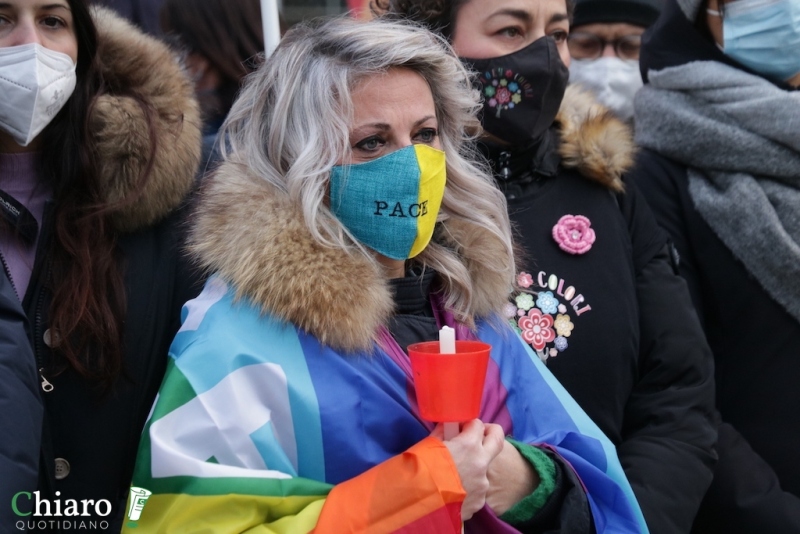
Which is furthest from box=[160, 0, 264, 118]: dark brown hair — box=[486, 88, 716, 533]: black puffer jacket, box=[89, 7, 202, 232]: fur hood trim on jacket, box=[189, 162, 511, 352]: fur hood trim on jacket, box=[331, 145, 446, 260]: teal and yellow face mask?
box=[331, 145, 446, 260]: teal and yellow face mask

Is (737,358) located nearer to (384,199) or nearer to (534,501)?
(534,501)

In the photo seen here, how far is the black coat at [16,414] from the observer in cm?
187

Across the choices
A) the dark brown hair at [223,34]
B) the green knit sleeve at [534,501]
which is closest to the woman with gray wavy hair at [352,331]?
the green knit sleeve at [534,501]

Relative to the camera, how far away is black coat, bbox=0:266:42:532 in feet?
6.13

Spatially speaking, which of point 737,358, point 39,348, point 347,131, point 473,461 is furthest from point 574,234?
point 39,348

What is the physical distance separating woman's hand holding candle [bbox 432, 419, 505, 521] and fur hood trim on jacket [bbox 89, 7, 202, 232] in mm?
1151

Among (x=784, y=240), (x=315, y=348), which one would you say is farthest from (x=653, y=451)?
(x=315, y=348)

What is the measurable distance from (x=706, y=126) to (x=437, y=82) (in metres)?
1.17

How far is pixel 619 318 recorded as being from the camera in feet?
8.71

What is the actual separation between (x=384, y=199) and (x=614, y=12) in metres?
2.43

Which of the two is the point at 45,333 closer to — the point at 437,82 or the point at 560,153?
the point at 437,82

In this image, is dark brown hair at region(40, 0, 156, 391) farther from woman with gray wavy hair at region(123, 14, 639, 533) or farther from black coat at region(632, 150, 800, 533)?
black coat at region(632, 150, 800, 533)

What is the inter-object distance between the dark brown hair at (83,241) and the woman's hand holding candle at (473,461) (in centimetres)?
98

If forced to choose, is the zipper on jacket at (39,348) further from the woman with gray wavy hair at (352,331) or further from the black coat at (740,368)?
the black coat at (740,368)
